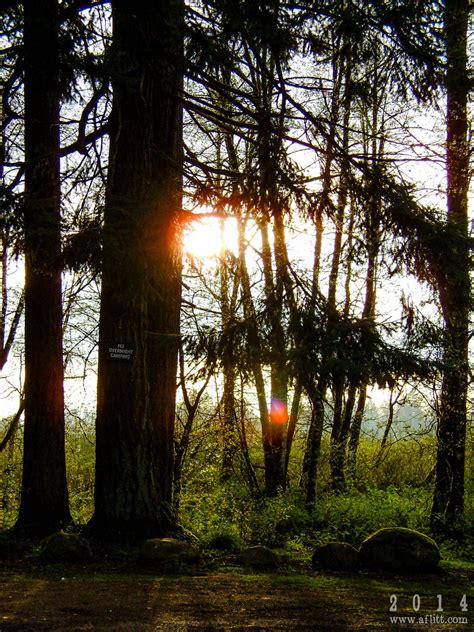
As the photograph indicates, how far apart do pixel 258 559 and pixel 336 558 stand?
923 mm

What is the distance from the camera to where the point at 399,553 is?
304 inches

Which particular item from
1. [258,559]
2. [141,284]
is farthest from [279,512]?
[141,284]

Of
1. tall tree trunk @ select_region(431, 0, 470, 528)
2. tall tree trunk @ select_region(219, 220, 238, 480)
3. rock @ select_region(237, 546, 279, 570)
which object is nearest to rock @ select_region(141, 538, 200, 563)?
rock @ select_region(237, 546, 279, 570)

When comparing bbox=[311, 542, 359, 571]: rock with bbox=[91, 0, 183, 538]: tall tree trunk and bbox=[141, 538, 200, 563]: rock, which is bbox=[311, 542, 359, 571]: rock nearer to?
bbox=[141, 538, 200, 563]: rock

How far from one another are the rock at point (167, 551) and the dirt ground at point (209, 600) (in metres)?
0.28

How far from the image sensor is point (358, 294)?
49.5 ft

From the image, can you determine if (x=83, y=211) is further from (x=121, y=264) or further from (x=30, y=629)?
(x=30, y=629)

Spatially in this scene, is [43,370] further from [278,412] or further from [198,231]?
[278,412]

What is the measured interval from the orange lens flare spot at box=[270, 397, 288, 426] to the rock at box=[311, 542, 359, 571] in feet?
21.8

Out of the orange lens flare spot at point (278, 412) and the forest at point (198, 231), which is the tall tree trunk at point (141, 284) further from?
the orange lens flare spot at point (278, 412)

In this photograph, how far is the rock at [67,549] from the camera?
7199mm

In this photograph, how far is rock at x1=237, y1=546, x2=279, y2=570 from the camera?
24.5 feet

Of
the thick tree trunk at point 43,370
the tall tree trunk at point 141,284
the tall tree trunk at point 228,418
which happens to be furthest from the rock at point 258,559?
the tall tree trunk at point 228,418

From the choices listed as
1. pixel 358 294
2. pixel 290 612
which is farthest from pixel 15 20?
pixel 358 294
